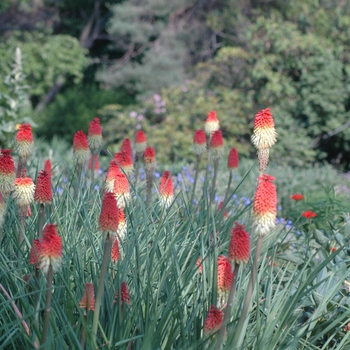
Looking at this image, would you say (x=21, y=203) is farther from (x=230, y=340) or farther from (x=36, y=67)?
(x=36, y=67)

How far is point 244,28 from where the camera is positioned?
40.8 ft

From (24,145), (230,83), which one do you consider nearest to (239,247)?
(24,145)

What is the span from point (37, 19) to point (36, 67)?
2449 mm

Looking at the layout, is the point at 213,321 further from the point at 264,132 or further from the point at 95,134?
the point at 95,134

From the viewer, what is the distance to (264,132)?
91.1 inches

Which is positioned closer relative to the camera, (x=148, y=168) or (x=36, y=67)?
(x=148, y=168)

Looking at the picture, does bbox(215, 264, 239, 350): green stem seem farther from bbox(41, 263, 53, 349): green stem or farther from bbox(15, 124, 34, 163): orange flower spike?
bbox(15, 124, 34, 163): orange flower spike

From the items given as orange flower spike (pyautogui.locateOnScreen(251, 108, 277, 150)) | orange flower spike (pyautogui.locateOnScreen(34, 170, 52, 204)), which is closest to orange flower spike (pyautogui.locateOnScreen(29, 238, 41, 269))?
orange flower spike (pyautogui.locateOnScreen(34, 170, 52, 204))

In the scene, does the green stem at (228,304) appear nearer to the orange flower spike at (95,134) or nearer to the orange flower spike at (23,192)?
the orange flower spike at (23,192)

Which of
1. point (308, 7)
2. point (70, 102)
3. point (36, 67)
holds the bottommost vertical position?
point (70, 102)

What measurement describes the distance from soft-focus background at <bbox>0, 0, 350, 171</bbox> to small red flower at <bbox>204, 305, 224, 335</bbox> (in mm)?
5613

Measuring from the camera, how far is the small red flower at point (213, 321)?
1868 mm

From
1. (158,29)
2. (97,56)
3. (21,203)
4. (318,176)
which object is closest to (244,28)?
(158,29)

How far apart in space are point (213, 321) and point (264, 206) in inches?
15.6
